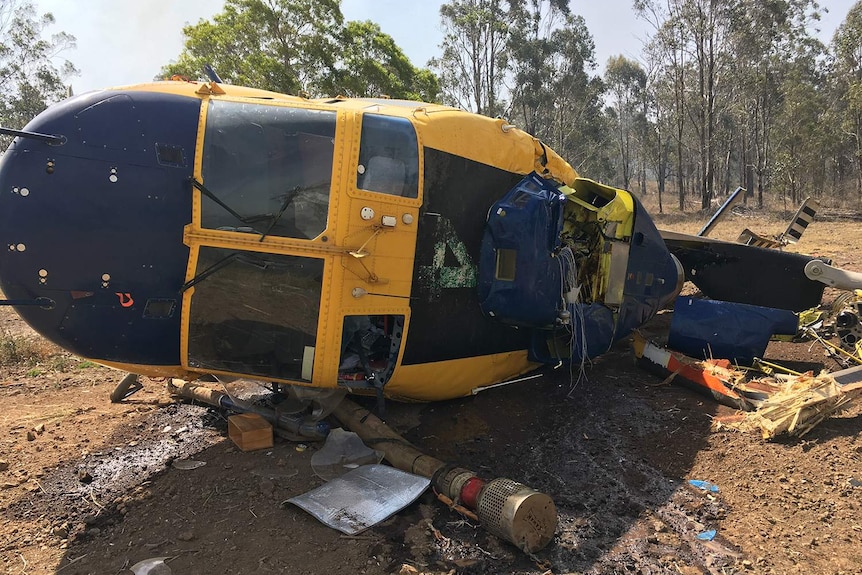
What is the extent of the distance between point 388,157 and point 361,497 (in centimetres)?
272

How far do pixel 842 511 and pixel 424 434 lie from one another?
11.1ft

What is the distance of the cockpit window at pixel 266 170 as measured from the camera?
13.5 feet

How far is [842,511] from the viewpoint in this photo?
3.87 m

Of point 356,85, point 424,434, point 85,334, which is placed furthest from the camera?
point 356,85

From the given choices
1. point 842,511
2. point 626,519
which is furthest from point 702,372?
point 626,519

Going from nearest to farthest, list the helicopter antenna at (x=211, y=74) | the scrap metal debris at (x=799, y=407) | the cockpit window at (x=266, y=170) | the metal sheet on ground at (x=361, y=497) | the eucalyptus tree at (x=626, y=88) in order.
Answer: the metal sheet on ground at (x=361, y=497) < the cockpit window at (x=266, y=170) < the scrap metal debris at (x=799, y=407) < the helicopter antenna at (x=211, y=74) < the eucalyptus tree at (x=626, y=88)

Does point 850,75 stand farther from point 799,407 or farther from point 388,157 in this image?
point 388,157

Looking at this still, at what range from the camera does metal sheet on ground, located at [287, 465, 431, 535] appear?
12.5 ft

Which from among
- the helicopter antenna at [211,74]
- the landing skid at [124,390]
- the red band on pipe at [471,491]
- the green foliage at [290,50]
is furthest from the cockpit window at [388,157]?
the green foliage at [290,50]

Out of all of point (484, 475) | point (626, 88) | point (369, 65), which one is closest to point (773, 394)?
point (484, 475)

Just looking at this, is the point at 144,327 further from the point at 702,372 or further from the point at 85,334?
the point at 702,372

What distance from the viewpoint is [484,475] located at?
182 inches

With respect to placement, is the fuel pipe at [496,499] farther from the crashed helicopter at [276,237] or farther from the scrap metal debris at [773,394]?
the scrap metal debris at [773,394]

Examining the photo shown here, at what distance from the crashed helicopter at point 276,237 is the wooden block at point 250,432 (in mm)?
750
